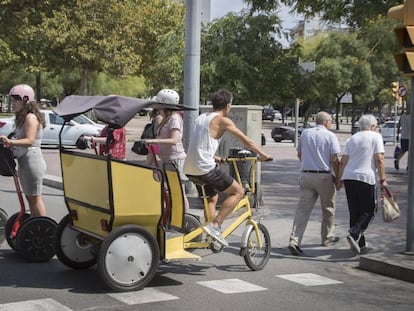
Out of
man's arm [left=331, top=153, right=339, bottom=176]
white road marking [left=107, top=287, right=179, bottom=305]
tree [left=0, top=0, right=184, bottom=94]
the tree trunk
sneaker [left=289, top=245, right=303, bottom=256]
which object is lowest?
white road marking [left=107, top=287, right=179, bottom=305]

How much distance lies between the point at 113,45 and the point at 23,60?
6.07 m

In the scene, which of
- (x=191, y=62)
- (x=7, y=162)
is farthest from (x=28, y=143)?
(x=191, y=62)

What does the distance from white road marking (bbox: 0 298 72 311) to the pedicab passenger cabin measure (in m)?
0.50

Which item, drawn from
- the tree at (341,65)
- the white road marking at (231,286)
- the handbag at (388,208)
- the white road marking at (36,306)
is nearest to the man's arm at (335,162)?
the handbag at (388,208)

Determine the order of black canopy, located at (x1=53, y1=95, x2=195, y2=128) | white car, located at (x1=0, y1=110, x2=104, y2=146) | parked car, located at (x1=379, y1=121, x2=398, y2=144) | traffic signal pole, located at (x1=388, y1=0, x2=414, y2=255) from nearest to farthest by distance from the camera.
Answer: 1. black canopy, located at (x1=53, y1=95, x2=195, y2=128)
2. traffic signal pole, located at (x1=388, y1=0, x2=414, y2=255)
3. white car, located at (x1=0, y1=110, x2=104, y2=146)
4. parked car, located at (x1=379, y1=121, x2=398, y2=144)

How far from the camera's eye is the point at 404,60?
740 cm

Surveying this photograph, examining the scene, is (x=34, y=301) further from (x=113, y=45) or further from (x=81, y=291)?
(x=113, y=45)

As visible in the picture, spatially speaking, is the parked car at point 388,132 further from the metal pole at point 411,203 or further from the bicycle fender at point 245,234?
the bicycle fender at point 245,234

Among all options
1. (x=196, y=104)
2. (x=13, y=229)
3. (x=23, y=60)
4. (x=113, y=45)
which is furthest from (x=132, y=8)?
(x=13, y=229)

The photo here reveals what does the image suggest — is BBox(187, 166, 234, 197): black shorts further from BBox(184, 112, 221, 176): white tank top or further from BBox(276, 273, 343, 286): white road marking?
BBox(276, 273, 343, 286): white road marking

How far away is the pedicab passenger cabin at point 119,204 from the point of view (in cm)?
582

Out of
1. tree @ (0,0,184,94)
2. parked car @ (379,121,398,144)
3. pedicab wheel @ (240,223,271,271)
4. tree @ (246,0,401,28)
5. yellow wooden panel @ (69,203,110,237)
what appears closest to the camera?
yellow wooden panel @ (69,203,110,237)

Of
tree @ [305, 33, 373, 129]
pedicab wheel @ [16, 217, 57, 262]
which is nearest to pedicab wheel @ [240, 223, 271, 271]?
pedicab wheel @ [16, 217, 57, 262]

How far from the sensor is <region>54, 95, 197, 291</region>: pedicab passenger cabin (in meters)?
5.82
